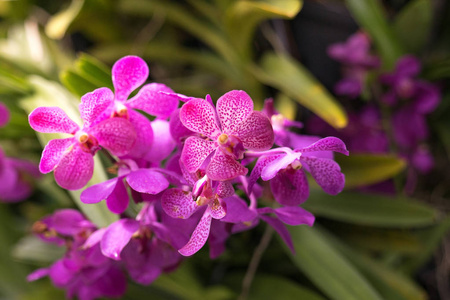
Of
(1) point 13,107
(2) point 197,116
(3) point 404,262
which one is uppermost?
(2) point 197,116

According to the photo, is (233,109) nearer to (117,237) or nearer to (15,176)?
(117,237)

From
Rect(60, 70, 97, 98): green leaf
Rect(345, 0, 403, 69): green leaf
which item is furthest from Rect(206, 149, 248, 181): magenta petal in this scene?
Rect(345, 0, 403, 69): green leaf

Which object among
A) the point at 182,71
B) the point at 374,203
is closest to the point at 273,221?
the point at 374,203

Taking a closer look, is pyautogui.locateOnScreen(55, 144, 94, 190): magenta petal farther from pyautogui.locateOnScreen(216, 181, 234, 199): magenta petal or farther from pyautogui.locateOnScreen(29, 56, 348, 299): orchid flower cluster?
pyautogui.locateOnScreen(216, 181, 234, 199): magenta petal

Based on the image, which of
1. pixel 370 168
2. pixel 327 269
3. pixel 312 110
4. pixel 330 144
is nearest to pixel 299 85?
pixel 312 110

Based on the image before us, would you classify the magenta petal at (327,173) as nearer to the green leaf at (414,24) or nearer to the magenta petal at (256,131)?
the magenta petal at (256,131)

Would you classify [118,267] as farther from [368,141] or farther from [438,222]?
[438,222]
